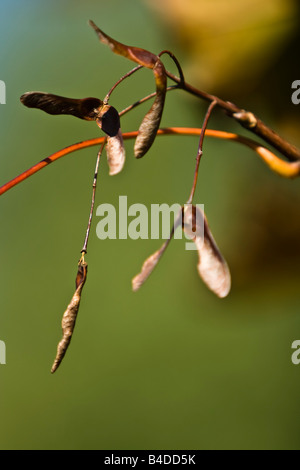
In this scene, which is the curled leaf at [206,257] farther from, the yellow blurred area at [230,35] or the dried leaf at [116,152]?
the yellow blurred area at [230,35]

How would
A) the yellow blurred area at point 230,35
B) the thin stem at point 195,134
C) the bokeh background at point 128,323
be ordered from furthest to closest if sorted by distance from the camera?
the bokeh background at point 128,323 < the yellow blurred area at point 230,35 < the thin stem at point 195,134

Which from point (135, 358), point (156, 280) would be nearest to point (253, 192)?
point (156, 280)

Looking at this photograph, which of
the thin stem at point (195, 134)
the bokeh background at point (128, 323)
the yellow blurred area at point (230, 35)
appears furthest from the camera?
the bokeh background at point (128, 323)

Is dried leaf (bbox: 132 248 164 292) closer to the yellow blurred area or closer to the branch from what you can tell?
the branch

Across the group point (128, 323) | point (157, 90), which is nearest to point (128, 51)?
point (157, 90)

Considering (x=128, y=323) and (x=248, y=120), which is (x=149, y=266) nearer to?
(x=248, y=120)

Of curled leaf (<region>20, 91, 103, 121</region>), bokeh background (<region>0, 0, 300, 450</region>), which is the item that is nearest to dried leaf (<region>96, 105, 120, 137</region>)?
curled leaf (<region>20, 91, 103, 121</region>)

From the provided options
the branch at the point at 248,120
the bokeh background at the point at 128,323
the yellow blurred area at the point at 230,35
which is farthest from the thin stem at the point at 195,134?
the bokeh background at the point at 128,323

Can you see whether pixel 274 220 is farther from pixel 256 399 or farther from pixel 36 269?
pixel 36 269
